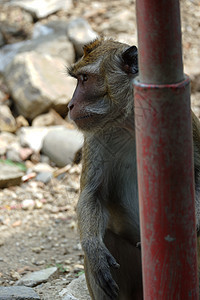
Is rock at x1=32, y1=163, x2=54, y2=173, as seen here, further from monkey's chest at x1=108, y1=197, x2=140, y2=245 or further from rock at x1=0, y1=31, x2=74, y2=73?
monkey's chest at x1=108, y1=197, x2=140, y2=245

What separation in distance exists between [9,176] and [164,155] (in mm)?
5546

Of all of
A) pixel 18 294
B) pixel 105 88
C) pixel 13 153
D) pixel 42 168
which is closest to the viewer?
pixel 105 88

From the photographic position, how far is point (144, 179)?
2.38 meters

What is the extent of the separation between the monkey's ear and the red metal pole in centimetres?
154

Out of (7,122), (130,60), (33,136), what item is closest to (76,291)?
(130,60)

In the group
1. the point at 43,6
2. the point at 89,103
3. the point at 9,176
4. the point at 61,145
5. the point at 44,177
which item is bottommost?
the point at 44,177

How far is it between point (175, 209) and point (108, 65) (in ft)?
6.10

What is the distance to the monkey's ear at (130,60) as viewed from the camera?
153 inches

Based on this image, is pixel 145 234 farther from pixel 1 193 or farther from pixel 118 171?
pixel 1 193

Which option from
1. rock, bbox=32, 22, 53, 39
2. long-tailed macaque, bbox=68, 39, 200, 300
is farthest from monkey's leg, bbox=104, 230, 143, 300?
rock, bbox=32, 22, 53, 39

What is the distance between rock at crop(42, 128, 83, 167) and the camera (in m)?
8.11

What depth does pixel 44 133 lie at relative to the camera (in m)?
8.77

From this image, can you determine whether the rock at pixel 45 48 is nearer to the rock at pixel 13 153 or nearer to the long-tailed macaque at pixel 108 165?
the rock at pixel 13 153

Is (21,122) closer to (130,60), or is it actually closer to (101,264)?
(130,60)
